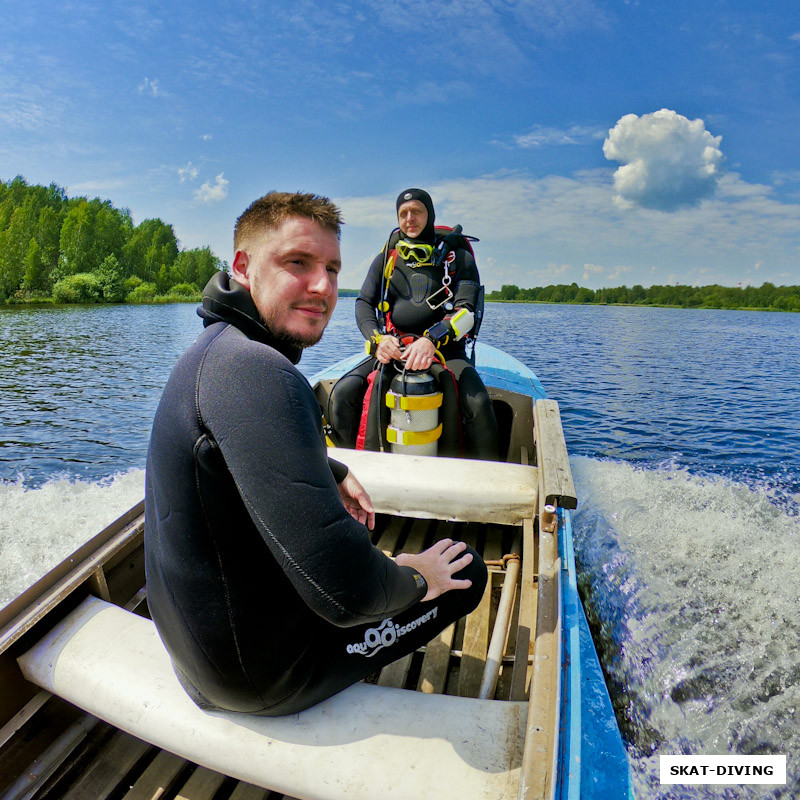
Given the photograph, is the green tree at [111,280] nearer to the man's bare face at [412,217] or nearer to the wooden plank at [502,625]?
the man's bare face at [412,217]

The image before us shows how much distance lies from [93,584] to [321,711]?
3.69ft

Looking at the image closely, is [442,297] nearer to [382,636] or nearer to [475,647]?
[475,647]

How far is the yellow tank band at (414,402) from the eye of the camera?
353 centimetres

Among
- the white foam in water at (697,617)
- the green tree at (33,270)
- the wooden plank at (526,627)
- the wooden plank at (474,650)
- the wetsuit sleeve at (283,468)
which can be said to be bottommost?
the white foam in water at (697,617)

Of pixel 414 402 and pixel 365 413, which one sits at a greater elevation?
pixel 414 402

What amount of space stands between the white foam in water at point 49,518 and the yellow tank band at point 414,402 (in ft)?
6.52

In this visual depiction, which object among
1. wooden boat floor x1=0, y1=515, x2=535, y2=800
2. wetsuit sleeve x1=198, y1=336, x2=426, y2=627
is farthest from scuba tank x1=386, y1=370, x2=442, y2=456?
wetsuit sleeve x1=198, y1=336, x2=426, y2=627

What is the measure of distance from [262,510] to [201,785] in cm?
128

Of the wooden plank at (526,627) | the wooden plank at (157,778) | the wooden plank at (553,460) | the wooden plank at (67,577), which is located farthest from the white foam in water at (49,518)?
the wooden plank at (553,460)

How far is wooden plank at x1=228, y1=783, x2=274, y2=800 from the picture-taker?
163 centimetres

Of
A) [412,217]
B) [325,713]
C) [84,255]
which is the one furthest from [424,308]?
[84,255]

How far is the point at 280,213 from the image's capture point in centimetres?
127

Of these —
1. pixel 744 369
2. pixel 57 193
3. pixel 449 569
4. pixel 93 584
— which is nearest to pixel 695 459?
pixel 449 569

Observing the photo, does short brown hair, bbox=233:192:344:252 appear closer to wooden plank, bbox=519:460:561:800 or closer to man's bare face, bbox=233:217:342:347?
man's bare face, bbox=233:217:342:347
